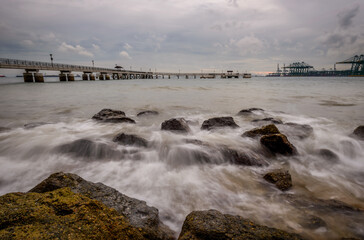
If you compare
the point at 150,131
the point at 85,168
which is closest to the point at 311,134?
the point at 150,131

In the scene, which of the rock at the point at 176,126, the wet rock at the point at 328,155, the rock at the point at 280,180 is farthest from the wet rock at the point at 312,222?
the rock at the point at 176,126

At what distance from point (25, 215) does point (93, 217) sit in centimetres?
52

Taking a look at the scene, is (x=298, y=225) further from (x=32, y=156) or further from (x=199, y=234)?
(x=32, y=156)

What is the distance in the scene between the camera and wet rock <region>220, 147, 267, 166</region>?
4.30 metres

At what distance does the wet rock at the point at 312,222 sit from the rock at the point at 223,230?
78 cm

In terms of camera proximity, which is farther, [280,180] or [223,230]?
[280,180]

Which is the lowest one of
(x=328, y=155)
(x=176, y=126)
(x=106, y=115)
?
(x=328, y=155)

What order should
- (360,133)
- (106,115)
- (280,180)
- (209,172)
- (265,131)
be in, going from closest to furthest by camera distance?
(280,180) < (209,172) < (265,131) < (360,133) < (106,115)

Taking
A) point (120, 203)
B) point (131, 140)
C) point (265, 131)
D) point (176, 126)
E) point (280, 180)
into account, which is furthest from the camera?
point (176, 126)

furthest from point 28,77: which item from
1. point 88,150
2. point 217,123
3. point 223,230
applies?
point 223,230

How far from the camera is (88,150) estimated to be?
4.80m

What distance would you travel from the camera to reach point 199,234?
1.84m

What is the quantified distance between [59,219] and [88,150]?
3.52 meters

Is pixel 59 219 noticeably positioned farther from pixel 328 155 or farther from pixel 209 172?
pixel 328 155
